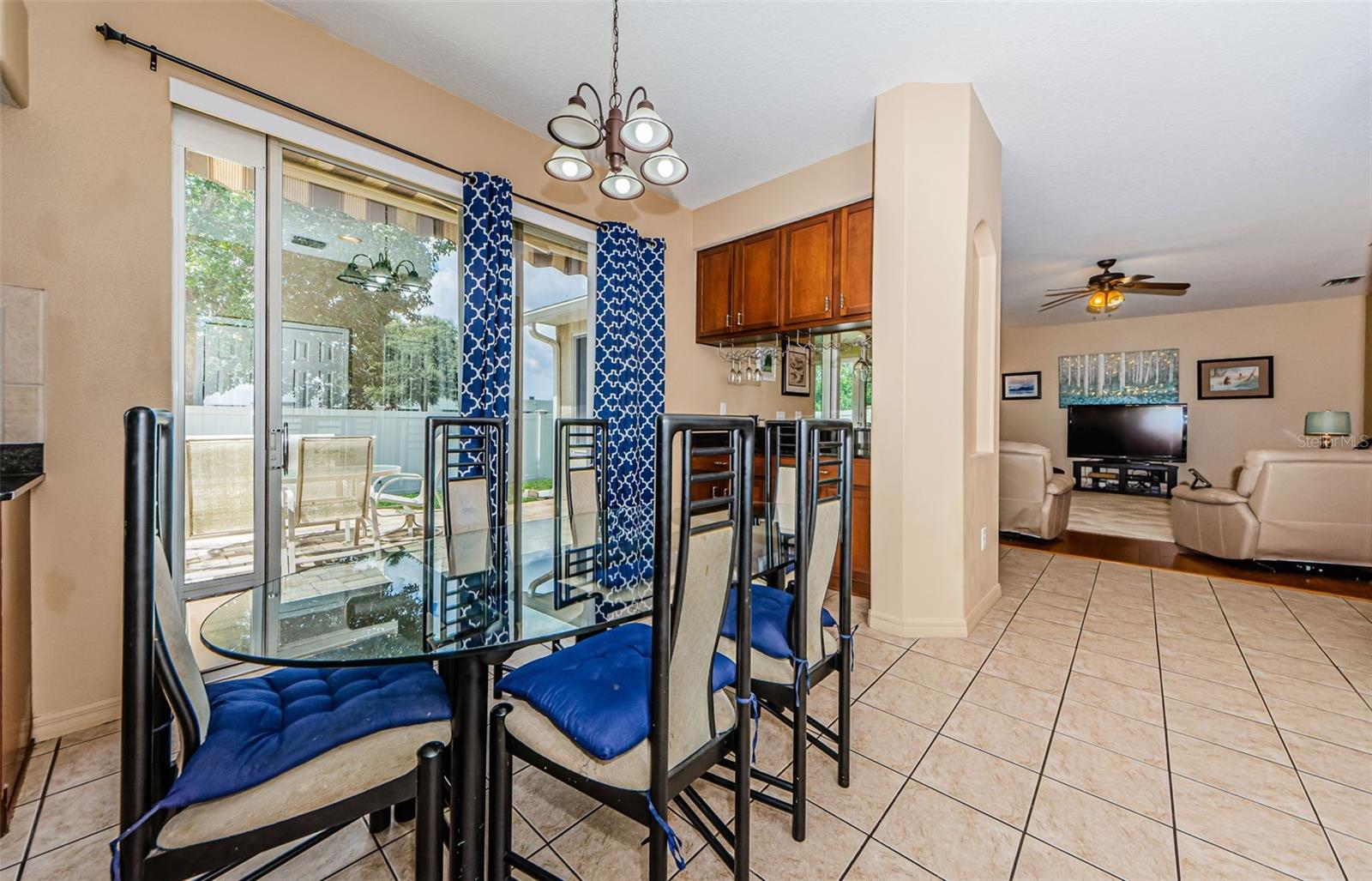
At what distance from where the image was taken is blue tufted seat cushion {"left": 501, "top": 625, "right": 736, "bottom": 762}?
1.03 meters

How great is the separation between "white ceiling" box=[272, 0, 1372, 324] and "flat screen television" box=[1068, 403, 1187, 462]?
409 cm

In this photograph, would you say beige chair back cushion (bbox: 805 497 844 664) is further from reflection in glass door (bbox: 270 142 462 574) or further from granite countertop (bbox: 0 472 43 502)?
granite countertop (bbox: 0 472 43 502)

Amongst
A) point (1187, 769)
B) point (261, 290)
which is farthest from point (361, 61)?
point (1187, 769)

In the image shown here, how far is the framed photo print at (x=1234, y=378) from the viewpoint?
22.8ft

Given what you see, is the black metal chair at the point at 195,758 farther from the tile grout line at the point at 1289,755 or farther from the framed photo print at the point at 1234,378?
the framed photo print at the point at 1234,378

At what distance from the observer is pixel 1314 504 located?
382 centimetres

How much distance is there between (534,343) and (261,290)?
4.59 ft

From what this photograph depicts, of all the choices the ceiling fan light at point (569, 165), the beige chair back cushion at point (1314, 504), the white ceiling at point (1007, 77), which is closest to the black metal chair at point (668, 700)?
the ceiling fan light at point (569, 165)

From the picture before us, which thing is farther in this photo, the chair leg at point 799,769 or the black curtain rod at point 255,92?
the black curtain rod at point 255,92

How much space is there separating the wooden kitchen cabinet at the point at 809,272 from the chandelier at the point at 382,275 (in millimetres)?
2282

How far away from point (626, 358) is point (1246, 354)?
28.4ft

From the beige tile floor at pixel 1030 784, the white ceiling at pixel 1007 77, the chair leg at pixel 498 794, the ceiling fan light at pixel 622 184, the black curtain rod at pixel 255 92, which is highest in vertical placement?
the white ceiling at pixel 1007 77

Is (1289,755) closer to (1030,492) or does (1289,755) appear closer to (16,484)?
(1030,492)

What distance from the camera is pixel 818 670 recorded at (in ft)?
5.01
